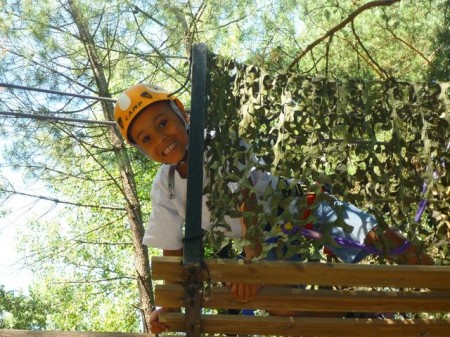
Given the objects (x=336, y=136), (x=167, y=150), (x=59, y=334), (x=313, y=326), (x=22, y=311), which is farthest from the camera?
(x=22, y=311)

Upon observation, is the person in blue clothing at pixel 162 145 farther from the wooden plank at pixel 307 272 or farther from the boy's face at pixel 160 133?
the wooden plank at pixel 307 272

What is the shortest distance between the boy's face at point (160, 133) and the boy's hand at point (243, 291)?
831mm

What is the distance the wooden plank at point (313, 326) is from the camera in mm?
2316

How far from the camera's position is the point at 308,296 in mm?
2279

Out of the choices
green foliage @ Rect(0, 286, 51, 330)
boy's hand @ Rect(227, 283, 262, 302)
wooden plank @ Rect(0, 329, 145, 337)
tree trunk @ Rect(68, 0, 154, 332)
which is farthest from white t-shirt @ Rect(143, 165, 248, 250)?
green foliage @ Rect(0, 286, 51, 330)

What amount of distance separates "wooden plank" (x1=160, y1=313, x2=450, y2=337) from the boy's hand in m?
0.11

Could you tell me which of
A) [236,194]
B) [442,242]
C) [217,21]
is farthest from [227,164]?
[217,21]

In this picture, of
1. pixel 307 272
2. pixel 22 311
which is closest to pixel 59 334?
pixel 307 272

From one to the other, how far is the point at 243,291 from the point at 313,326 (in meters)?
0.33

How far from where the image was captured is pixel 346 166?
248cm

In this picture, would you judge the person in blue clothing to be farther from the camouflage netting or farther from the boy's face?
the camouflage netting

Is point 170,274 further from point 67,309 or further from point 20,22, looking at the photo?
point 67,309

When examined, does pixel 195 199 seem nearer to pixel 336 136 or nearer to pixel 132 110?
pixel 336 136

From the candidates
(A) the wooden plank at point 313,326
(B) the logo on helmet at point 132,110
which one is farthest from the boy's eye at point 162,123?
(A) the wooden plank at point 313,326
